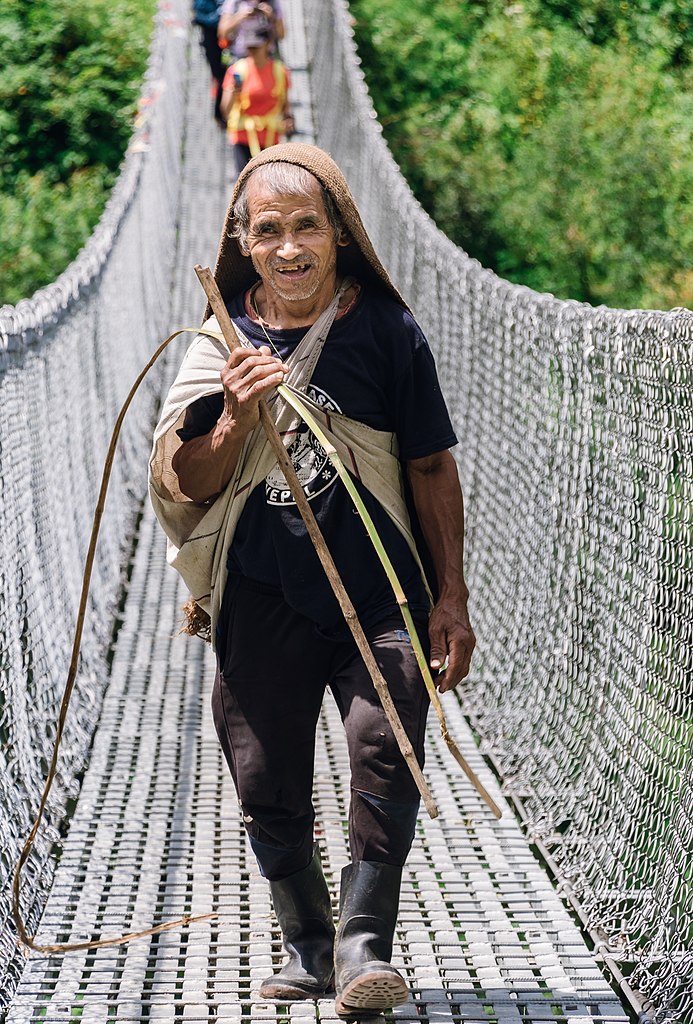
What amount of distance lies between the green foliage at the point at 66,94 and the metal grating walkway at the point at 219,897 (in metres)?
9.94

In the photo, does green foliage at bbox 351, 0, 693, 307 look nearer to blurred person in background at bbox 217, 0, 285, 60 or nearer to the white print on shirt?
blurred person in background at bbox 217, 0, 285, 60

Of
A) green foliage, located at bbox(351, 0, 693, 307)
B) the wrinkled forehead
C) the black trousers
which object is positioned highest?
the wrinkled forehead

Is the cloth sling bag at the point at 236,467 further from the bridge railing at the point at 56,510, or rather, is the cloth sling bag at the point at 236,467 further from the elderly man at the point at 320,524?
the bridge railing at the point at 56,510

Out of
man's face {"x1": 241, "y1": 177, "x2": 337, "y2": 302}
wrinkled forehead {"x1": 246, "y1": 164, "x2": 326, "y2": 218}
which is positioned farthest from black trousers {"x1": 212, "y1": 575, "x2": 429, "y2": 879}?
wrinkled forehead {"x1": 246, "y1": 164, "x2": 326, "y2": 218}

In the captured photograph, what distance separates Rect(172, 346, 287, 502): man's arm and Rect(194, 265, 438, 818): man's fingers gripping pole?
32 mm

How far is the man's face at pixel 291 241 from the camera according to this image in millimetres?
2154

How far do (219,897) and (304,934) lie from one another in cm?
61

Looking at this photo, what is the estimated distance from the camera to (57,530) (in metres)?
3.56

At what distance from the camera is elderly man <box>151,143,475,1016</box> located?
85.0 inches

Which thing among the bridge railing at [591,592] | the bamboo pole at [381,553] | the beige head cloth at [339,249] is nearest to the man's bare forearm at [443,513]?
the bamboo pole at [381,553]

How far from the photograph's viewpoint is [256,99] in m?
7.83

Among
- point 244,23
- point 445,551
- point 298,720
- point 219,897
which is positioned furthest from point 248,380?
point 244,23

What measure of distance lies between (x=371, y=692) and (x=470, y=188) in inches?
436

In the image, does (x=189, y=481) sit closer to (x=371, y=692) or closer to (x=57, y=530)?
(x=371, y=692)
